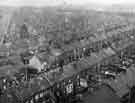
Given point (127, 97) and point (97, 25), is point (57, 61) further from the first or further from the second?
point (97, 25)

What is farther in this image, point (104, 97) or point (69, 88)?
point (69, 88)

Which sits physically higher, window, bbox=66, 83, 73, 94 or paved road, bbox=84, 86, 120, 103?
paved road, bbox=84, 86, 120, 103

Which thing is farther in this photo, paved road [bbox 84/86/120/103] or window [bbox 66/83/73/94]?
window [bbox 66/83/73/94]

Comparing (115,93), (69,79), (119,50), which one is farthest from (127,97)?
(119,50)

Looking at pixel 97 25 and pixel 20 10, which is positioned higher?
pixel 20 10

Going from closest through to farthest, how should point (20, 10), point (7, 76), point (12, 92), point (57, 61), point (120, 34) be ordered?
1. point (12, 92)
2. point (7, 76)
3. point (57, 61)
4. point (120, 34)
5. point (20, 10)

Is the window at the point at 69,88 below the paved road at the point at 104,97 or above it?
below

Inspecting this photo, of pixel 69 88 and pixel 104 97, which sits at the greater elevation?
pixel 104 97

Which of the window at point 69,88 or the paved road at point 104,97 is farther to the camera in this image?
the window at point 69,88
